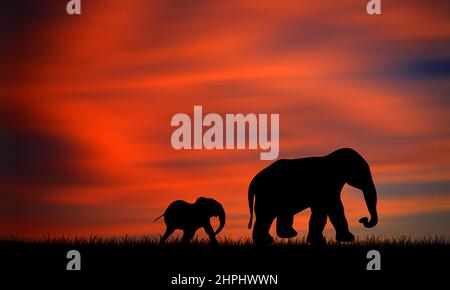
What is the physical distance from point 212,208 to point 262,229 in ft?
4.06

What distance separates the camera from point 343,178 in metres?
16.9

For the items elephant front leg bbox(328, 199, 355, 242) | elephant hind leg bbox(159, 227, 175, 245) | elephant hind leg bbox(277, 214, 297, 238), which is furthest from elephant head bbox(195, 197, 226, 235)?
elephant front leg bbox(328, 199, 355, 242)

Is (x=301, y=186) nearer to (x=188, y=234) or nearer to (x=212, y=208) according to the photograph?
(x=212, y=208)

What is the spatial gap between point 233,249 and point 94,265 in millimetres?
2473

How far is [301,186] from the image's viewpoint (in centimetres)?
1672

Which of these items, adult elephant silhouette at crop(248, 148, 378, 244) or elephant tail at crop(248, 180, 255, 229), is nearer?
elephant tail at crop(248, 180, 255, 229)

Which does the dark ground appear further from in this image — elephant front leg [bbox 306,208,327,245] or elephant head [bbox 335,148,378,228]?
elephant head [bbox 335,148,378,228]

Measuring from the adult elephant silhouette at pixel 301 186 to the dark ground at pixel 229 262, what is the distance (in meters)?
1.09

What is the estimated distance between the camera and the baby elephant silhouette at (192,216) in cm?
1702

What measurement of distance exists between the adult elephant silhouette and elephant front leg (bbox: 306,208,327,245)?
2.3 inches

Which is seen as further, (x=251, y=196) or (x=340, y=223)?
(x=251, y=196)

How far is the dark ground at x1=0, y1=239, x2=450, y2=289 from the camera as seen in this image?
13.7 metres

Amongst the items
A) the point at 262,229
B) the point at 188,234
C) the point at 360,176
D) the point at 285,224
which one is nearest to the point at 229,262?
the point at 262,229
